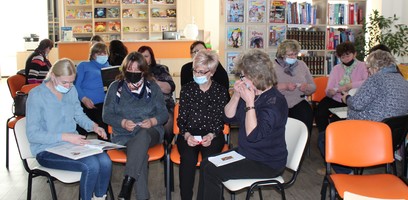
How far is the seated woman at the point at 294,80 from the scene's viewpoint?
4.79 meters

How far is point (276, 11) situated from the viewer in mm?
6277

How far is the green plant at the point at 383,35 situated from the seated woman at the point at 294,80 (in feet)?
6.64

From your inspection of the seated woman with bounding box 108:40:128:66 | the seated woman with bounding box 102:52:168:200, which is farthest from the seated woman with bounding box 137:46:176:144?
the seated woman with bounding box 108:40:128:66

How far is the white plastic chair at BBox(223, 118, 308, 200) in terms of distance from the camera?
279cm

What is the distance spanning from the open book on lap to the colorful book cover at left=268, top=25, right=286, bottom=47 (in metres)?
3.52

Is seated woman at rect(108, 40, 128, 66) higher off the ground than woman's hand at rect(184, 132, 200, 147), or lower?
higher

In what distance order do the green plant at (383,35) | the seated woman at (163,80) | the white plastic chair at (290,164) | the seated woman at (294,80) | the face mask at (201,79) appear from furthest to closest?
the green plant at (383,35) → the seated woman at (294,80) → the seated woman at (163,80) → the face mask at (201,79) → the white plastic chair at (290,164)

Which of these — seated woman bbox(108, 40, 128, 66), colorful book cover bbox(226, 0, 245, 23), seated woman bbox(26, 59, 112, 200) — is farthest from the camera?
colorful book cover bbox(226, 0, 245, 23)

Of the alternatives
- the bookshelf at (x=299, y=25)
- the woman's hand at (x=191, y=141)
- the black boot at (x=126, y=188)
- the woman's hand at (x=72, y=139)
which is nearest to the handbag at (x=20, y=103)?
the woman's hand at (x=72, y=139)

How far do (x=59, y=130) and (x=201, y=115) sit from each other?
1.08m

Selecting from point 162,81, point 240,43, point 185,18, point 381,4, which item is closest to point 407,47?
point 381,4

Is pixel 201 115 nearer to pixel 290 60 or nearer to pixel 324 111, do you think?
pixel 290 60

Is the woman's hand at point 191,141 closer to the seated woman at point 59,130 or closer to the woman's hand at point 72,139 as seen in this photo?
the seated woman at point 59,130

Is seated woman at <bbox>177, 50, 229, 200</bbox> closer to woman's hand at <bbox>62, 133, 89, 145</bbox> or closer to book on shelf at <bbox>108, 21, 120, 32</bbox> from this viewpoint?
woman's hand at <bbox>62, 133, 89, 145</bbox>
